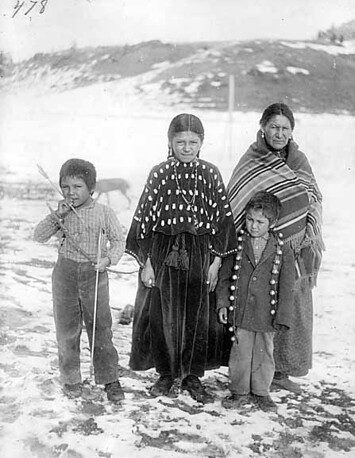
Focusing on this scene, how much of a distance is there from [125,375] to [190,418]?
455 millimetres

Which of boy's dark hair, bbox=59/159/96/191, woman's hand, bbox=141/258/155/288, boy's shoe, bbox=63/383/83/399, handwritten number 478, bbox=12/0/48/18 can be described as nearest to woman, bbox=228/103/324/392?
woman's hand, bbox=141/258/155/288

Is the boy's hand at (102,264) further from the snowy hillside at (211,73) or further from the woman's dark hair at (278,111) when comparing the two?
the snowy hillside at (211,73)

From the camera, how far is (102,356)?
245cm

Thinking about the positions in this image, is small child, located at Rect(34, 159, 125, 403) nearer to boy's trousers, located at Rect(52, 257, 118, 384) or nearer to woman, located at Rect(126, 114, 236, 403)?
boy's trousers, located at Rect(52, 257, 118, 384)

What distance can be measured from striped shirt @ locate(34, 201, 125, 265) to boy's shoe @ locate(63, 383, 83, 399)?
562 mm

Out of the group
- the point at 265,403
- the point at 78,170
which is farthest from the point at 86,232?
the point at 265,403

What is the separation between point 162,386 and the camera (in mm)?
2588

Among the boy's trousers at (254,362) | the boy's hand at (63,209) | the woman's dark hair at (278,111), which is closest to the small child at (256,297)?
the boy's trousers at (254,362)

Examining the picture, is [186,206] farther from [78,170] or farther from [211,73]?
[211,73]

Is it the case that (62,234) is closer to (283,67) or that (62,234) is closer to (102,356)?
(102,356)

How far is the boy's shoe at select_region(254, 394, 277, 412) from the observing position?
2.49 meters

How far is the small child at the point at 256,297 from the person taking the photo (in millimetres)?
2453

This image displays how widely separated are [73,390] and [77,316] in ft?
1.08

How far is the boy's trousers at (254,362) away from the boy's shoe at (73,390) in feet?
2.25
